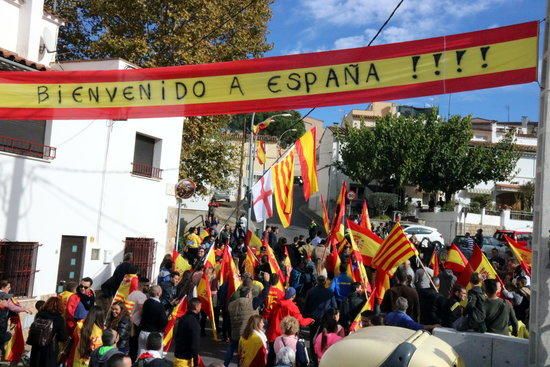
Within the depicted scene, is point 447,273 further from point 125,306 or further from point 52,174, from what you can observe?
point 52,174

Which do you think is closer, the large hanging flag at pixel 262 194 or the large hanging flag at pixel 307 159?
the large hanging flag at pixel 307 159

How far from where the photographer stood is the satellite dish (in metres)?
15.7

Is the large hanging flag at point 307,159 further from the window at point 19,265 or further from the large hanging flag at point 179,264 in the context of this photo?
the window at point 19,265

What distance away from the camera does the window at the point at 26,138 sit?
1147cm

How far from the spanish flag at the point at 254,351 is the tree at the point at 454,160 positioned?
3373 cm

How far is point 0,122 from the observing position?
11.4 metres

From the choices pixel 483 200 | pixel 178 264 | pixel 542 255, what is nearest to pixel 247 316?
pixel 178 264

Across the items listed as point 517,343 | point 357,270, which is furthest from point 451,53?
point 357,270

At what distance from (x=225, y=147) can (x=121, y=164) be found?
11.0 meters

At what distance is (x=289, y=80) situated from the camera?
23.1ft

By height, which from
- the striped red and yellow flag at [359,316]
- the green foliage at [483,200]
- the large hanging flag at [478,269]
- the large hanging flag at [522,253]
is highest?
the green foliage at [483,200]

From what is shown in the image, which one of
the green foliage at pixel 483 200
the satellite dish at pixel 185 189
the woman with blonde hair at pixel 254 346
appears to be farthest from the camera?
the green foliage at pixel 483 200

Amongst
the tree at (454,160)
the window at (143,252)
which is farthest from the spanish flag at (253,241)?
the tree at (454,160)

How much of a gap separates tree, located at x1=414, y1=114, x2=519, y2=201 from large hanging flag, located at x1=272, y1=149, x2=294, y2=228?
2783 centimetres
